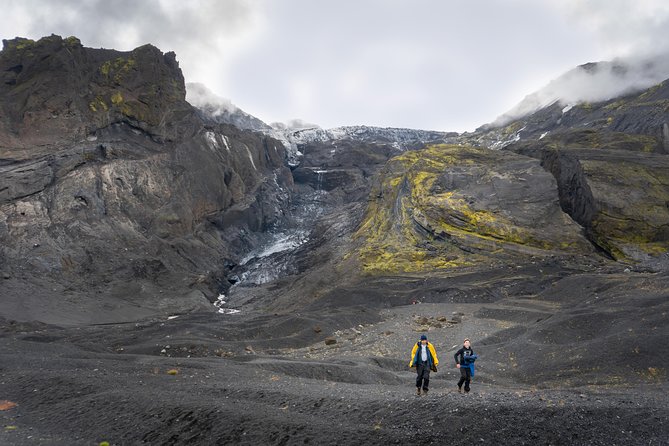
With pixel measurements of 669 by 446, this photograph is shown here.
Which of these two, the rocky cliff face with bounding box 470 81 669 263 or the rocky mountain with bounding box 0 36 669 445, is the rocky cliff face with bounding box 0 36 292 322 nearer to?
the rocky mountain with bounding box 0 36 669 445

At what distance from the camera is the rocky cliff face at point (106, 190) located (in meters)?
42.6

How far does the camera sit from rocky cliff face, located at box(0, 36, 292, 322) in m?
42.6

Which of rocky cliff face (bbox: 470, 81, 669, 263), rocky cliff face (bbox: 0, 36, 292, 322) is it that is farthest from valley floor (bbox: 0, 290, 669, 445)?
rocky cliff face (bbox: 470, 81, 669, 263)

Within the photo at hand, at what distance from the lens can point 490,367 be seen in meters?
17.9

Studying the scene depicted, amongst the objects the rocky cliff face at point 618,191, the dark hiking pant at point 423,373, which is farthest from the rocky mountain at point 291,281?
the dark hiking pant at point 423,373

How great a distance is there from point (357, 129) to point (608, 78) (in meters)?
80.7

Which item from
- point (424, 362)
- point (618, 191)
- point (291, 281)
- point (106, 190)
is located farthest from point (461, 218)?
point (106, 190)

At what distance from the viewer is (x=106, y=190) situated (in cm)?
5203

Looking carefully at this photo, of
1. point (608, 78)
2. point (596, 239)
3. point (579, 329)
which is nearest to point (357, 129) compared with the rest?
point (608, 78)

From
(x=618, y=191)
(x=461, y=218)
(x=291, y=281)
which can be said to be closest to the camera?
(x=618, y=191)

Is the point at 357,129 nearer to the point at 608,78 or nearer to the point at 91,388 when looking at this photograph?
the point at 608,78

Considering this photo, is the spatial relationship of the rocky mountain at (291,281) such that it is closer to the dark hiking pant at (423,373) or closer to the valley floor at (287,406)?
the valley floor at (287,406)

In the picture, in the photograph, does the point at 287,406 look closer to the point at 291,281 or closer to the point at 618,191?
the point at 291,281

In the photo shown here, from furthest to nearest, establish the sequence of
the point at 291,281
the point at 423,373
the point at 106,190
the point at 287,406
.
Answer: the point at 106,190
the point at 291,281
the point at 423,373
the point at 287,406
